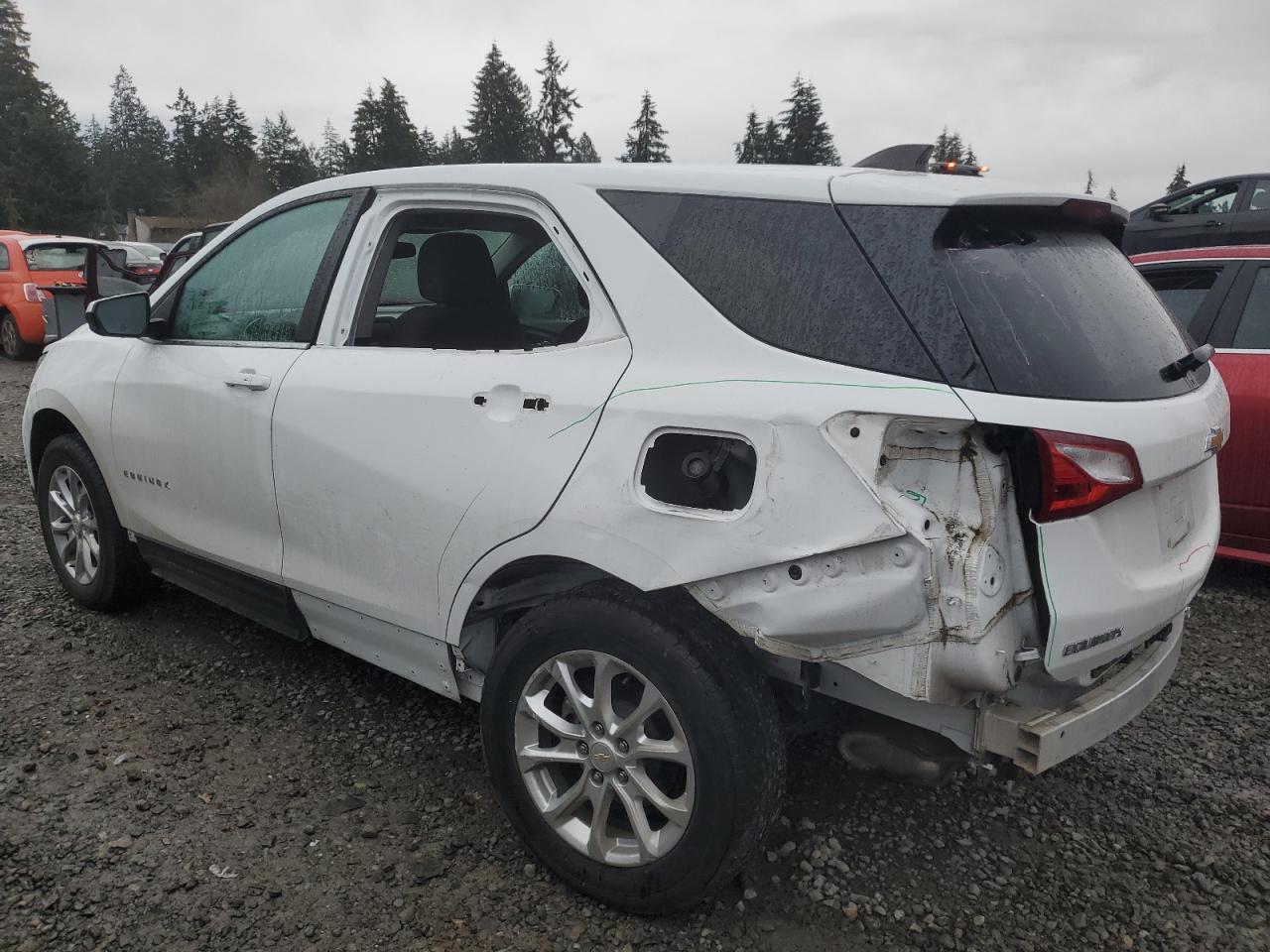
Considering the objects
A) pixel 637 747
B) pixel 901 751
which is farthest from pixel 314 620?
pixel 901 751

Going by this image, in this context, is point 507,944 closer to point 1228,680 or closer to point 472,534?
point 472,534

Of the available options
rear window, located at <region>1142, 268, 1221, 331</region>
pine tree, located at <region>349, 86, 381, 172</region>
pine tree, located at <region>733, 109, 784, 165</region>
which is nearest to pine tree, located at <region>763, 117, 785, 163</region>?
pine tree, located at <region>733, 109, 784, 165</region>

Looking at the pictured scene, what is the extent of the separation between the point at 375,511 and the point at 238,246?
1.37m

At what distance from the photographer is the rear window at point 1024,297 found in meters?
1.86

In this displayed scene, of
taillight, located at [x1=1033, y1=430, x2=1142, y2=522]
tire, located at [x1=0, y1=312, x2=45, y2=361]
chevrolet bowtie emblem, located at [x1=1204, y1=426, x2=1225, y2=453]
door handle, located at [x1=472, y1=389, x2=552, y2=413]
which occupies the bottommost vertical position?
tire, located at [x1=0, y1=312, x2=45, y2=361]

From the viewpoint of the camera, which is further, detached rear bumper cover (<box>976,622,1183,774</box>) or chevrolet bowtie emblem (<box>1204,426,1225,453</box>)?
chevrolet bowtie emblem (<box>1204,426,1225,453</box>)

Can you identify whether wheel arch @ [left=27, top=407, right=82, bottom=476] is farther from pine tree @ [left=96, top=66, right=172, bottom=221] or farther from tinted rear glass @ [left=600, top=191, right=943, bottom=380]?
pine tree @ [left=96, top=66, right=172, bottom=221]

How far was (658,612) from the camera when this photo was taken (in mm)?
2070

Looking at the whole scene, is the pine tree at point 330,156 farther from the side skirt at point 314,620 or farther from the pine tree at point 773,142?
the side skirt at point 314,620

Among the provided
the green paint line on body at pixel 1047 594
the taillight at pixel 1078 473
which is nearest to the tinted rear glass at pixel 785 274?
the taillight at pixel 1078 473

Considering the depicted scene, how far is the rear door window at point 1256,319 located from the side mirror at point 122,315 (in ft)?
15.8

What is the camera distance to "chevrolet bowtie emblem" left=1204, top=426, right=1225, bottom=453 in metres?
2.21

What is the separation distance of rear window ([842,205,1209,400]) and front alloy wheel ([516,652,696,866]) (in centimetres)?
103

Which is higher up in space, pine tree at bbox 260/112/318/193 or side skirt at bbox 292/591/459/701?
pine tree at bbox 260/112/318/193
